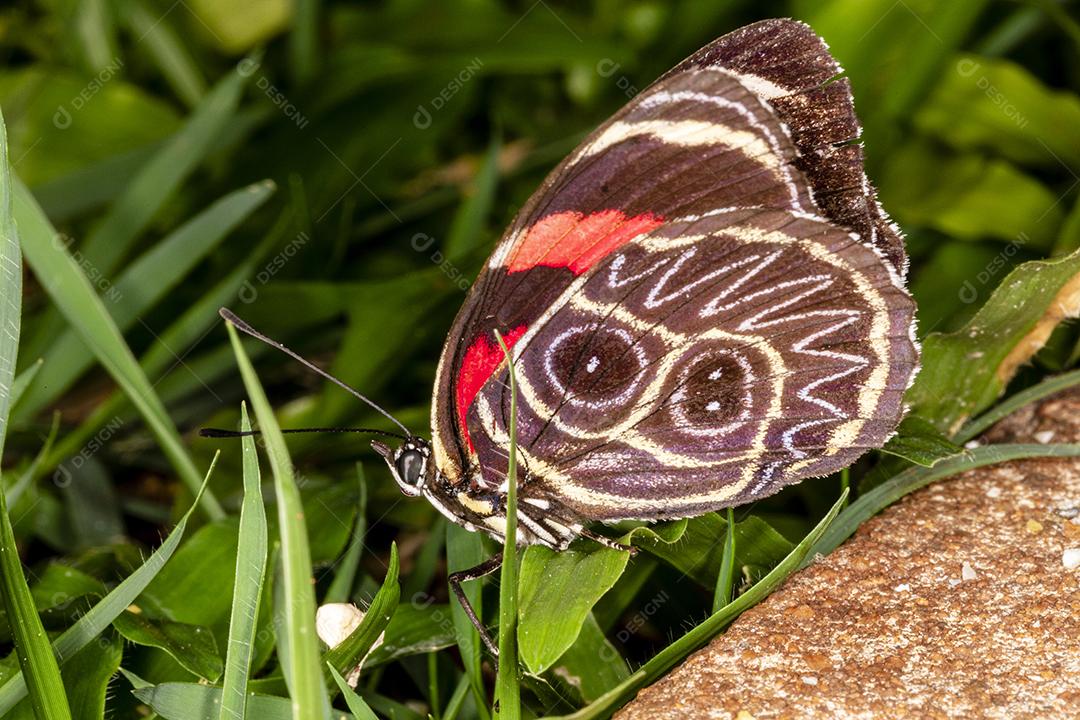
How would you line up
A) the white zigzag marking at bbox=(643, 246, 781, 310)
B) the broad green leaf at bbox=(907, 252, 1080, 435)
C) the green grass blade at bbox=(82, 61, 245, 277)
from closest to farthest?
the white zigzag marking at bbox=(643, 246, 781, 310) < the broad green leaf at bbox=(907, 252, 1080, 435) < the green grass blade at bbox=(82, 61, 245, 277)

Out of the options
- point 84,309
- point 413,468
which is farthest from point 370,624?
point 84,309

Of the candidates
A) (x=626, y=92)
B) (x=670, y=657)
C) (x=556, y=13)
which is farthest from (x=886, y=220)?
(x=556, y=13)

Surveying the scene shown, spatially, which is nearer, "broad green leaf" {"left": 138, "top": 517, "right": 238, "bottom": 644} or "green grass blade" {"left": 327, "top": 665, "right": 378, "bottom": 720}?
"green grass blade" {"left": 327, "top": 665, "right": 378, "bottom": 720}

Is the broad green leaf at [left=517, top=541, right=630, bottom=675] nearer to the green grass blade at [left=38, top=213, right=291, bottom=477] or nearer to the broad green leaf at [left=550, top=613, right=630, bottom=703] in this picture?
the broad green leaf at [left=550, top=613, right=630, bottom=703]

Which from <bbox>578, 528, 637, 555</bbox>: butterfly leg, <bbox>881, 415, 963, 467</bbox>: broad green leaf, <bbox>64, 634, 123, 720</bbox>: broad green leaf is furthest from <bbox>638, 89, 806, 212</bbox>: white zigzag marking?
<bbox>64, 634, 123, 720</bbox>: broad green leaf

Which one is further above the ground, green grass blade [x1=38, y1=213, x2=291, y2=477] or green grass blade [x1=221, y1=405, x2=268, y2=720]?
green grass blade [x1=38, y1=213, x2=291, y2=477]

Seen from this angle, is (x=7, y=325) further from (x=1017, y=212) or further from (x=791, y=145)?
(x=1017, y=212)

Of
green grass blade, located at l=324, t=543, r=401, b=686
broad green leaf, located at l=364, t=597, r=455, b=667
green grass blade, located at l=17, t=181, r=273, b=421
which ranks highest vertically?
green grass blade, located at l=17, t=181, r=273, b=421
